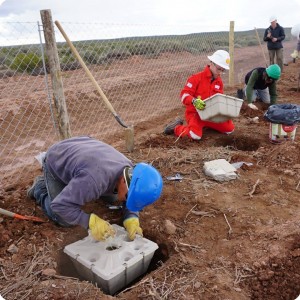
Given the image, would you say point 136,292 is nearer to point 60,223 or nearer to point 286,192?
point 60,223

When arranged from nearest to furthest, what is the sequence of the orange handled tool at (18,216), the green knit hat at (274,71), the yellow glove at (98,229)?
the yellow glove at (98,229), the orange handled tool at (18,216), the green knit hat at (274,71)

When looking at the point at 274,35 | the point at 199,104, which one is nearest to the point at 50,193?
the point at 199,104

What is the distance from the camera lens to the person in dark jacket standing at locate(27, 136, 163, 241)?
8.00 feet

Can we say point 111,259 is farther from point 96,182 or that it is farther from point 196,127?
point 196,127

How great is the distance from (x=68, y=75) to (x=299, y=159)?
9411mm

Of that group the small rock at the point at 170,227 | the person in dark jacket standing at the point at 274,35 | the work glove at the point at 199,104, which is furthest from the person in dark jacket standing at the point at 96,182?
the person in dark jacket standing at the point at 274,35

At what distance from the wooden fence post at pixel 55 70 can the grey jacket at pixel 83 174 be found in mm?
1443

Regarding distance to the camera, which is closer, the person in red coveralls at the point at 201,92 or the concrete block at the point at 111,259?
the concrete block at the point at 111,259

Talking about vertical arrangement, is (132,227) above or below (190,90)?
below

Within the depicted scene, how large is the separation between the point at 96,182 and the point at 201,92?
3136 millimetres

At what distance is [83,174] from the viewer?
252 centimetres

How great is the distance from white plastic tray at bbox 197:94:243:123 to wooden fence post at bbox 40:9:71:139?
1946mm

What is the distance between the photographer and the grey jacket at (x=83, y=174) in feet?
8.22

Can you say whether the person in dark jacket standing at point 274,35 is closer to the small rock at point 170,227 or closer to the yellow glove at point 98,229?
the small rock at point 170,227
